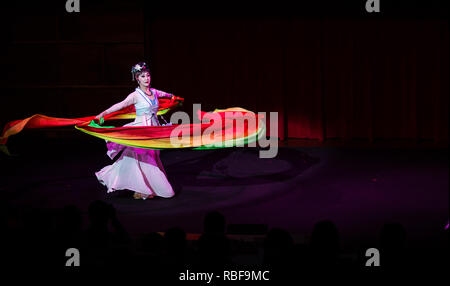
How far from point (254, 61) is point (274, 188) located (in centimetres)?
354

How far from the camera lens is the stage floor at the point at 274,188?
511 centimetres

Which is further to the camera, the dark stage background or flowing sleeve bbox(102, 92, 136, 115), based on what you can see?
the dark stage background

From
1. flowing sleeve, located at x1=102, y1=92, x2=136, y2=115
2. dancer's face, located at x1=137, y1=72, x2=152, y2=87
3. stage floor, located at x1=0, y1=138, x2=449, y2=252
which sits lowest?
stage floor, located at x1=0, y1=138, x2=449, y2=252

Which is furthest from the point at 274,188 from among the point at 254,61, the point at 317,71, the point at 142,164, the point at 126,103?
the point at 254,61

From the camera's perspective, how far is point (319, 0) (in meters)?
8.74

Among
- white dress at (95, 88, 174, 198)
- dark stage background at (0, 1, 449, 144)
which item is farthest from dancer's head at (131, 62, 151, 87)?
dark stage background at (0, 1, 449, 144)

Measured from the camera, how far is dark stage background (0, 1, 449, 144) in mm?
8914

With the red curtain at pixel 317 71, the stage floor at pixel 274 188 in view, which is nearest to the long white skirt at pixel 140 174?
the stage floor at pixel 274 188

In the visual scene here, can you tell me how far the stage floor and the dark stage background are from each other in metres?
0.73

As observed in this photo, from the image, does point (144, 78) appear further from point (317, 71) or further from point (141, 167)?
point (317, 71)

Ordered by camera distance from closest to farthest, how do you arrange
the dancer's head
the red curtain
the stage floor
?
1. the stage floor
2. the dancer's head
3. the red curtain

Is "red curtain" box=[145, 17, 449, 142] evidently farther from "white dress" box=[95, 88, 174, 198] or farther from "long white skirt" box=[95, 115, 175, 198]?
"long white skirt" box=[95, 115, 175, 198]

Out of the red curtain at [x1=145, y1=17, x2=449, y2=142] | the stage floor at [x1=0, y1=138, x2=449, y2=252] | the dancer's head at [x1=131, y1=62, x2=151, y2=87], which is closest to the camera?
the stage floor at [x1=0, y1=138, x2=449, y2=252]
